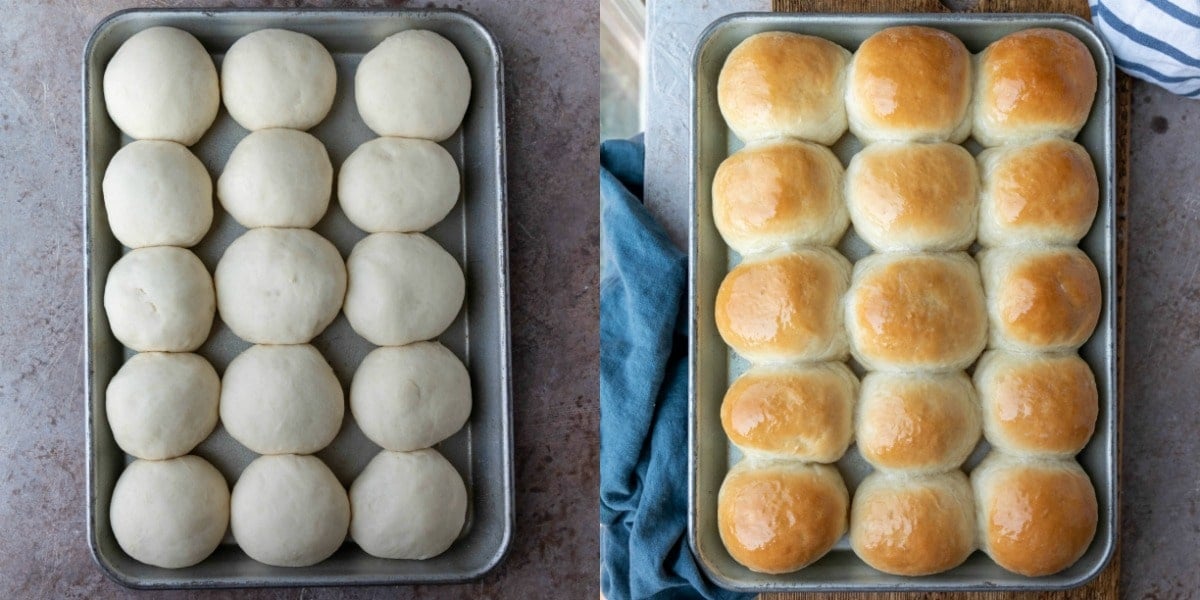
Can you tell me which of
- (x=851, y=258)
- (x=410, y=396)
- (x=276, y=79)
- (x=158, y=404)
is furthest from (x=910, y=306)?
(x=158, y=404)

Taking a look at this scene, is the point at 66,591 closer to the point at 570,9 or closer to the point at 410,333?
the point at 410,333

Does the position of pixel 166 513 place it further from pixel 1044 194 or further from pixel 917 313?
pixel 1044 194

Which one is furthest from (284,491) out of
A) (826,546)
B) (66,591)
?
(826,546)

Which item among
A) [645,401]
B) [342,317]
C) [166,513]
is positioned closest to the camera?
[166,513]

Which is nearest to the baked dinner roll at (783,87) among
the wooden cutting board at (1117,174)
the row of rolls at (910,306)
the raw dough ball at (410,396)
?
the row of rolls at (910,306)

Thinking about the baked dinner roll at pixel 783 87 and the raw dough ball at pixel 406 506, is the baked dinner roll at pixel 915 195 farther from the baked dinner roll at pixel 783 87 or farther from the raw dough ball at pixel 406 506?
the raw dough ball at pixel 406 506

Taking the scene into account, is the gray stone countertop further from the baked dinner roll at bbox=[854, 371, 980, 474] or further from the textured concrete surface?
the textured concrete surface

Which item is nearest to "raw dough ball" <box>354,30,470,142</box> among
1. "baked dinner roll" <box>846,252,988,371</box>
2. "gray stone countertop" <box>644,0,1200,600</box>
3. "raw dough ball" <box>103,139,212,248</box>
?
"raw dough ball" <box>103,139,212,248</box>
